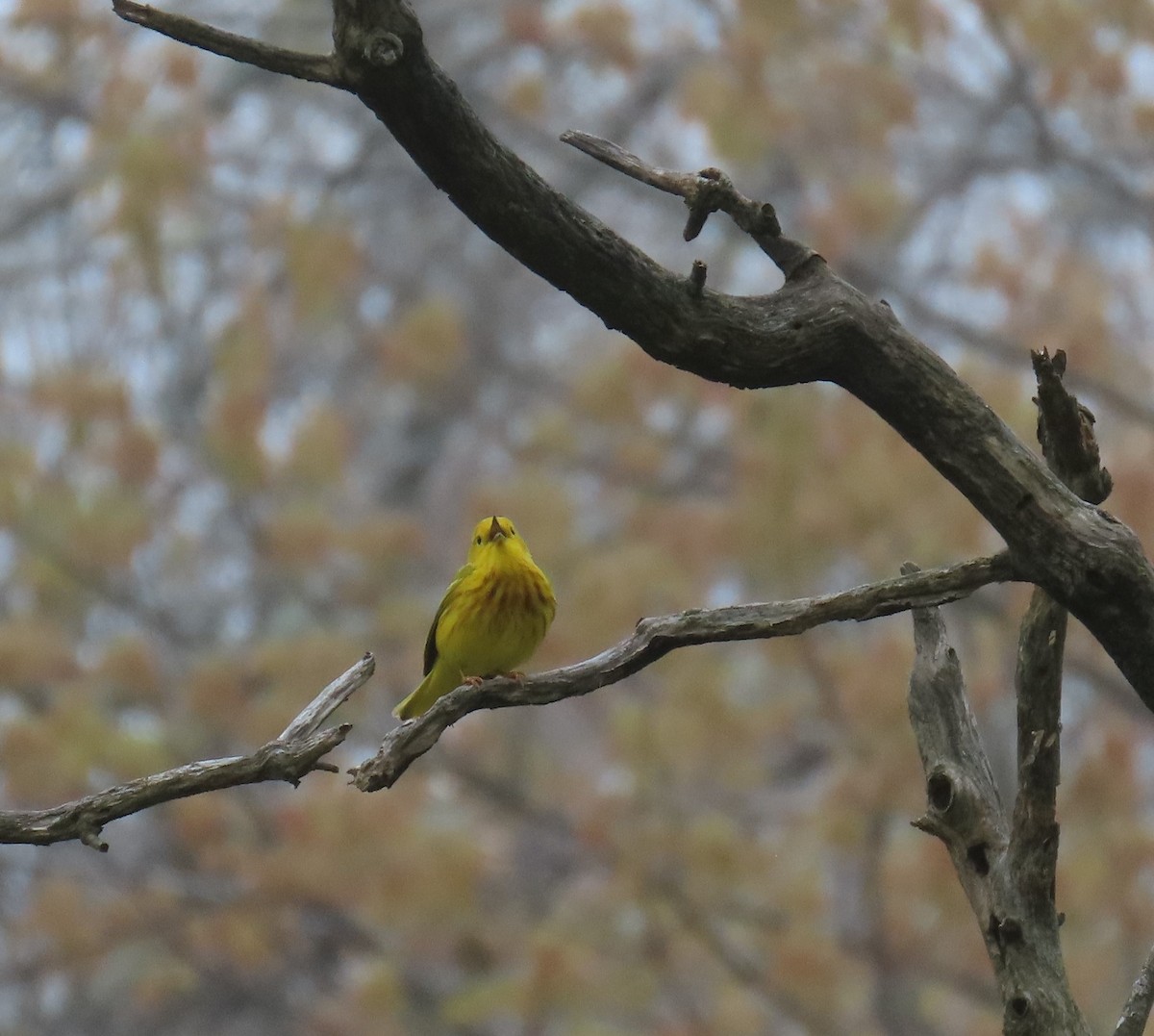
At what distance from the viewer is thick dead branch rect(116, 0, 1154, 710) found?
1.96 m

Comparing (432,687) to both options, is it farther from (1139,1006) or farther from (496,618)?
(1139,1006)

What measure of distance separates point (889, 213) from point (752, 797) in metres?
3.89

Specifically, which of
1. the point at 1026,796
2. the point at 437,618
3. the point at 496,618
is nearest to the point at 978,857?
the point at 1026,796

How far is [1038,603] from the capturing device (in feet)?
7.77

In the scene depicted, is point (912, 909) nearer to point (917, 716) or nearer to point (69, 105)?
point (917, 716)

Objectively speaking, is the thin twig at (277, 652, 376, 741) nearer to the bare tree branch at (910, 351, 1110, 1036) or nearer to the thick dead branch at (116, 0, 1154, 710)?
the thick dead branch at (116, 0, 1154, 710)

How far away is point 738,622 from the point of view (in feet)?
7.33

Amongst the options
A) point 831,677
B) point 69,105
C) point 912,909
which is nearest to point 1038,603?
point 831,677

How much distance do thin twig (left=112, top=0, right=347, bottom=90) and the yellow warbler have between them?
1845mm

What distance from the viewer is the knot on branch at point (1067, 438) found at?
2152mm

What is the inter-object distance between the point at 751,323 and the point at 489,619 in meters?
1.67

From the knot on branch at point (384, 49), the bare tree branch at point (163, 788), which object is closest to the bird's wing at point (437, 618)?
the bare tree branch at point (163, 788)

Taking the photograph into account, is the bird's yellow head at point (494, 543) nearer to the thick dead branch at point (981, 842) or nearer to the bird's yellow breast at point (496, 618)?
the bird's yellow breast at point (496, 618)

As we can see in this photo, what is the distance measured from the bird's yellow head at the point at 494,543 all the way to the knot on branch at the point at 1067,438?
1.71 metres
